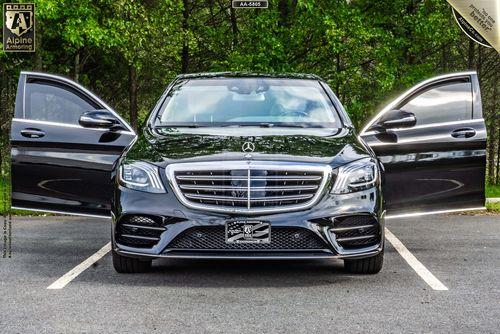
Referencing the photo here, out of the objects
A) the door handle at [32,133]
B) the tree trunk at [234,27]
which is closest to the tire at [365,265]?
the door handle at [32,133]

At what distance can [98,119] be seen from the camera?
8070mm

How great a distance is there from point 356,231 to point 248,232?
0.83 meters

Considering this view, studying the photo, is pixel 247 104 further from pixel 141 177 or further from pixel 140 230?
pixel 140 230

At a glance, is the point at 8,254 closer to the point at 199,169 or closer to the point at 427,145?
the point at 199,169

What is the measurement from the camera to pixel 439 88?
28.2 ft

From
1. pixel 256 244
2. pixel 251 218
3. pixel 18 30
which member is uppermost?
pixel 18 30

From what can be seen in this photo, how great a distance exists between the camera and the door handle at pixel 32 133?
8211mm

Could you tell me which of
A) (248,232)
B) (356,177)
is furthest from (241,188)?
(356,177)

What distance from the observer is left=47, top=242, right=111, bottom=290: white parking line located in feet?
22.7

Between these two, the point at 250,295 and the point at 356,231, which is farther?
the point at 356,231

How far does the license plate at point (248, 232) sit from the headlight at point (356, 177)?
594mm

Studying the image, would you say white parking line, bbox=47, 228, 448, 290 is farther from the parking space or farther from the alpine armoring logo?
the alpine armoring logo

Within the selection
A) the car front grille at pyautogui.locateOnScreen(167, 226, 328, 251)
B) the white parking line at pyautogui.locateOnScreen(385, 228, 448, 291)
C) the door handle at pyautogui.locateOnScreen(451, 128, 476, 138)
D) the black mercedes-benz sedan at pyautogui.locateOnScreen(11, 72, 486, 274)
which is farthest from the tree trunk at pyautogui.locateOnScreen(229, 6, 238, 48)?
the car front grille at pyautogui.locateOnScreen(167, 226, 328, 251)

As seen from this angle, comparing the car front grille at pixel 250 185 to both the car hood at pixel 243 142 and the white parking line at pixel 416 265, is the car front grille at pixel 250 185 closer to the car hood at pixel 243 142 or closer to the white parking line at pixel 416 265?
the car hood at pixel 243 142
